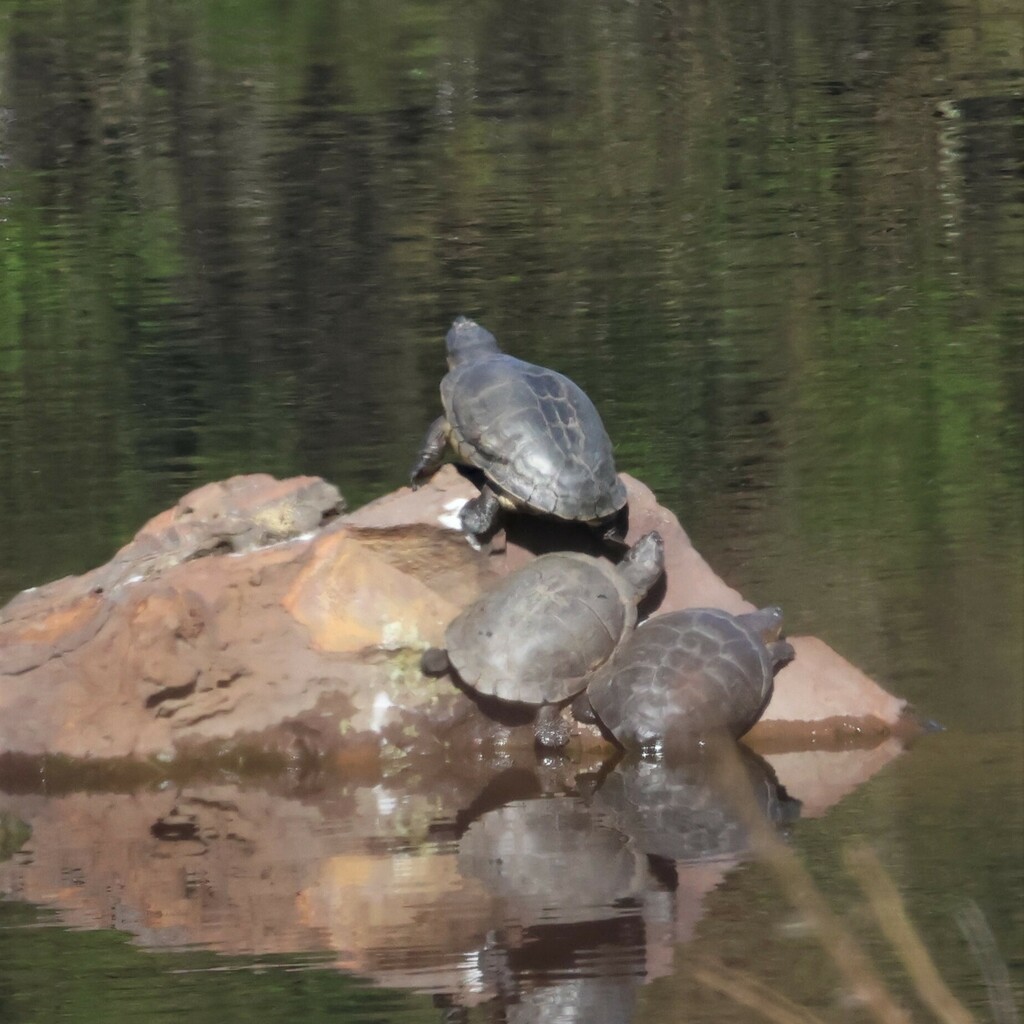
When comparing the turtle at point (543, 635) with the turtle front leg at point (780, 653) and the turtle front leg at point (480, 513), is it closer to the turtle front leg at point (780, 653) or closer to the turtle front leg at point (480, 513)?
the turtle front leg at point (480, 513)

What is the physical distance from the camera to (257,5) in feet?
56.0

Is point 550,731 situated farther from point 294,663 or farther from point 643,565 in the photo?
point 294,663

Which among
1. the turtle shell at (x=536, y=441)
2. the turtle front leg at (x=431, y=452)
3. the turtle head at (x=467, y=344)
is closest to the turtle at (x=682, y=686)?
the turtle shell at (x=536, y=441)

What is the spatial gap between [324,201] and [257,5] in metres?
5.83

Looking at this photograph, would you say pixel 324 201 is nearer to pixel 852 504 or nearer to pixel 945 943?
pixel 852 504

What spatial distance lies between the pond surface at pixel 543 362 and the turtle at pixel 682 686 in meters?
0.22

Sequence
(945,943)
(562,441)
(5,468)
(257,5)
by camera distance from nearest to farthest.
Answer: (945,943) → (562,441) → (5,468) → (257,5)

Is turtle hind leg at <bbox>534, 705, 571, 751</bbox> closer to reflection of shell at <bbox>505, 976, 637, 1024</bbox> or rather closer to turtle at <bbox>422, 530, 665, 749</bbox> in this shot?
turtle at <bbox>422, 530, 665, 749</bbox>

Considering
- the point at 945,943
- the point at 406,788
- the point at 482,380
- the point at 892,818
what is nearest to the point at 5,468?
the point at 482,380

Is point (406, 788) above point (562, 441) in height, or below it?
below

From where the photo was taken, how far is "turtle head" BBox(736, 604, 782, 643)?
543 centimetres

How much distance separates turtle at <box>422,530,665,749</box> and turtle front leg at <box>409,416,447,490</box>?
2.18ft

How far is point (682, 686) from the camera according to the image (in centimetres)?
510

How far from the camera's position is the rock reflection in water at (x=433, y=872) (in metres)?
3.68
